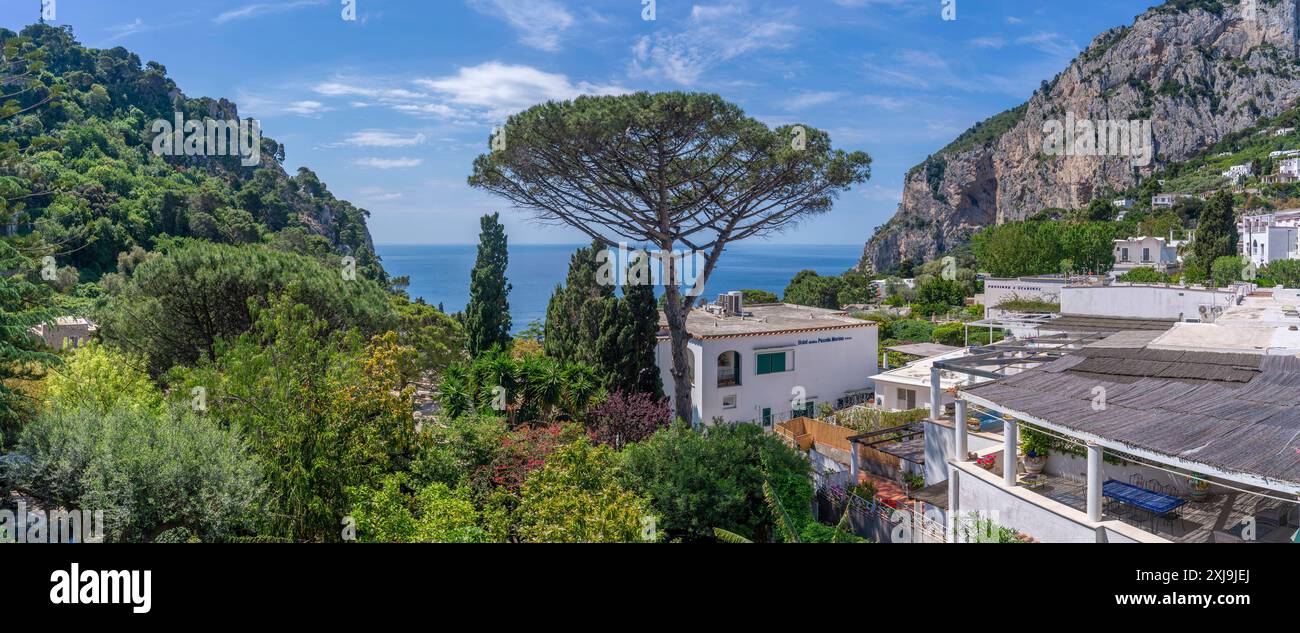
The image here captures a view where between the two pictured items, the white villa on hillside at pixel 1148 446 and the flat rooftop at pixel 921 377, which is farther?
the flat rooftop at pixel 921 377

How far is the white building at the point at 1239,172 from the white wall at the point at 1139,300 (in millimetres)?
88044

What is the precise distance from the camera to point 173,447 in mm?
9023

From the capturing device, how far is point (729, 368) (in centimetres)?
2528

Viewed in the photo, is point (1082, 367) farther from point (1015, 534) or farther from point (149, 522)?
point (149, 522)

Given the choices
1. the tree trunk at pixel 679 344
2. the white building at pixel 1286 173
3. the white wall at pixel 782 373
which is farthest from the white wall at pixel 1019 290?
the white building at pixel 1286 173

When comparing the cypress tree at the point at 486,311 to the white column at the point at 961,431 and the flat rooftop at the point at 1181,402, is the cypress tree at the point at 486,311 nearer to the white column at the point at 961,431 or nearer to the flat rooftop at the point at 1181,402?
the white column at the point at 961,431

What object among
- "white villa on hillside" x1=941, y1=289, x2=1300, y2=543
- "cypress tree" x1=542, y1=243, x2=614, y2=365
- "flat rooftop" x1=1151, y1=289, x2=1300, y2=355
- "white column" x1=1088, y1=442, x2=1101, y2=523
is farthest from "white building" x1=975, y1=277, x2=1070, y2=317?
"white column" x1=1088, y1=442, x2=1101, y2=523

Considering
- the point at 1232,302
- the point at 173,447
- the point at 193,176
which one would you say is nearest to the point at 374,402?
the point at 173,447

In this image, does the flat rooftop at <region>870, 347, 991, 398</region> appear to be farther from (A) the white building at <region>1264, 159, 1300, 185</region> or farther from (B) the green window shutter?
(A) the white building at <region>1264, 159, 1300, 185</region>

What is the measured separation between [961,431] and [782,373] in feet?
49.8

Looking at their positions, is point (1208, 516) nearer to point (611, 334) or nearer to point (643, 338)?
point (611, 334)

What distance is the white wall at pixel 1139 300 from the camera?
2056 centimetres

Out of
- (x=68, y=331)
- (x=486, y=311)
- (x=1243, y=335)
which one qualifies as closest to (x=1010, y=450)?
(x=1243, y=335)

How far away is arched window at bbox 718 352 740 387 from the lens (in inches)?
991
